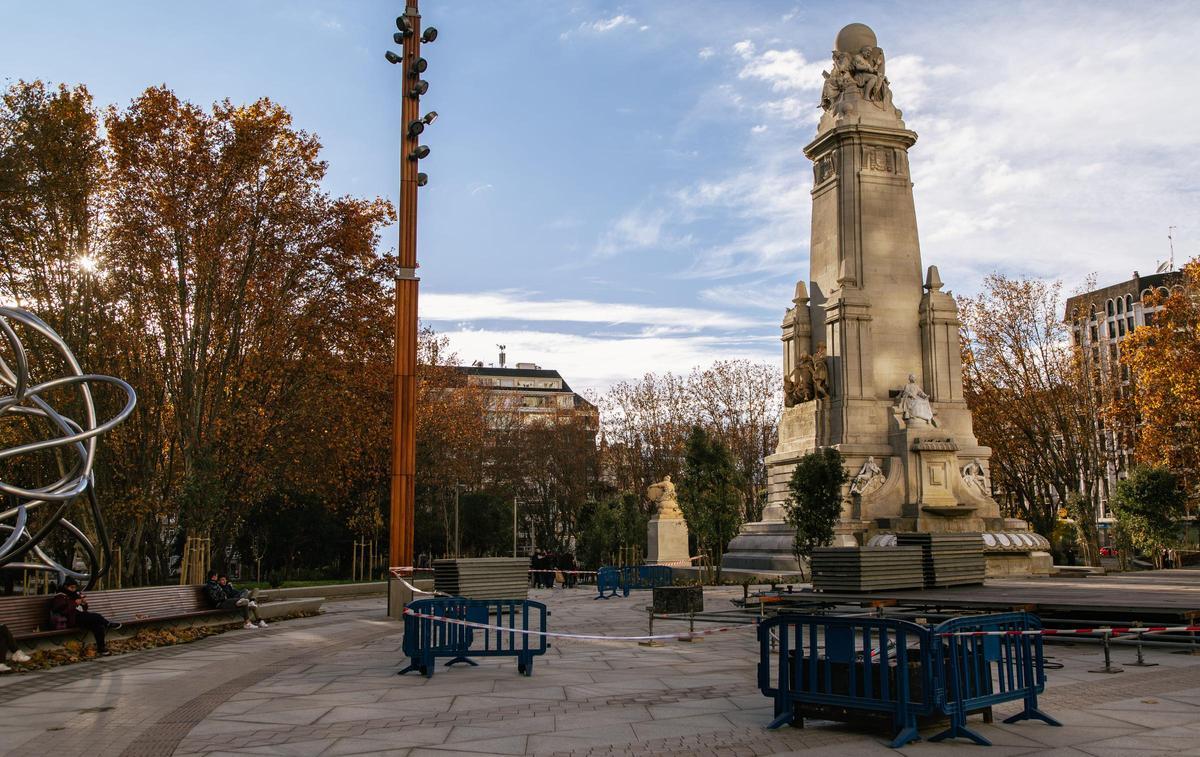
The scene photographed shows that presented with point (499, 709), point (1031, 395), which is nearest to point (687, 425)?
point (1031, 395)

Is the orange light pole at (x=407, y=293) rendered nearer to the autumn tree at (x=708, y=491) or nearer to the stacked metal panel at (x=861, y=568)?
the stacked metal panel at (x=861, y=568)

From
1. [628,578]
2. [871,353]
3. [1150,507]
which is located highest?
[871,353]

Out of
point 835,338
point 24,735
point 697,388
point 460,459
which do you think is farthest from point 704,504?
point 697,388

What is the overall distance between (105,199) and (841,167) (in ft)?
69.8

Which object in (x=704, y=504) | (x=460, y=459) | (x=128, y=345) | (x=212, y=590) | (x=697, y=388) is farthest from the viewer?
(x=697, y=388)

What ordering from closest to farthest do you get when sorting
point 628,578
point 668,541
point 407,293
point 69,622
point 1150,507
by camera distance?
point 69,622 < point 407,293 < point 628,578 < point 1150,507 < point 668,541

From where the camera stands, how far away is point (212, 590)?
18750 millimetres

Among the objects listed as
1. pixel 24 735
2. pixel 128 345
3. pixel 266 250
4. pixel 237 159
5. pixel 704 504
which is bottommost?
pixel 24 735

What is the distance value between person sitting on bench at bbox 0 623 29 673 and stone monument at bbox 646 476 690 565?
77.3 feet

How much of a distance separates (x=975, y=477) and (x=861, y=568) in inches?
605

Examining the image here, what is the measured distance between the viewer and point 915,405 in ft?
95.3

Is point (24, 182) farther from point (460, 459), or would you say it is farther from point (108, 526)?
point (460, 459)

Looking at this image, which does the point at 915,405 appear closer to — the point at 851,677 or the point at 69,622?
the point at 851,677

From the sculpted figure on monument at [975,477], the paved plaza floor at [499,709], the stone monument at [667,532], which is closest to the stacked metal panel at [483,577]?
the paved plaza floor at [499,709]
